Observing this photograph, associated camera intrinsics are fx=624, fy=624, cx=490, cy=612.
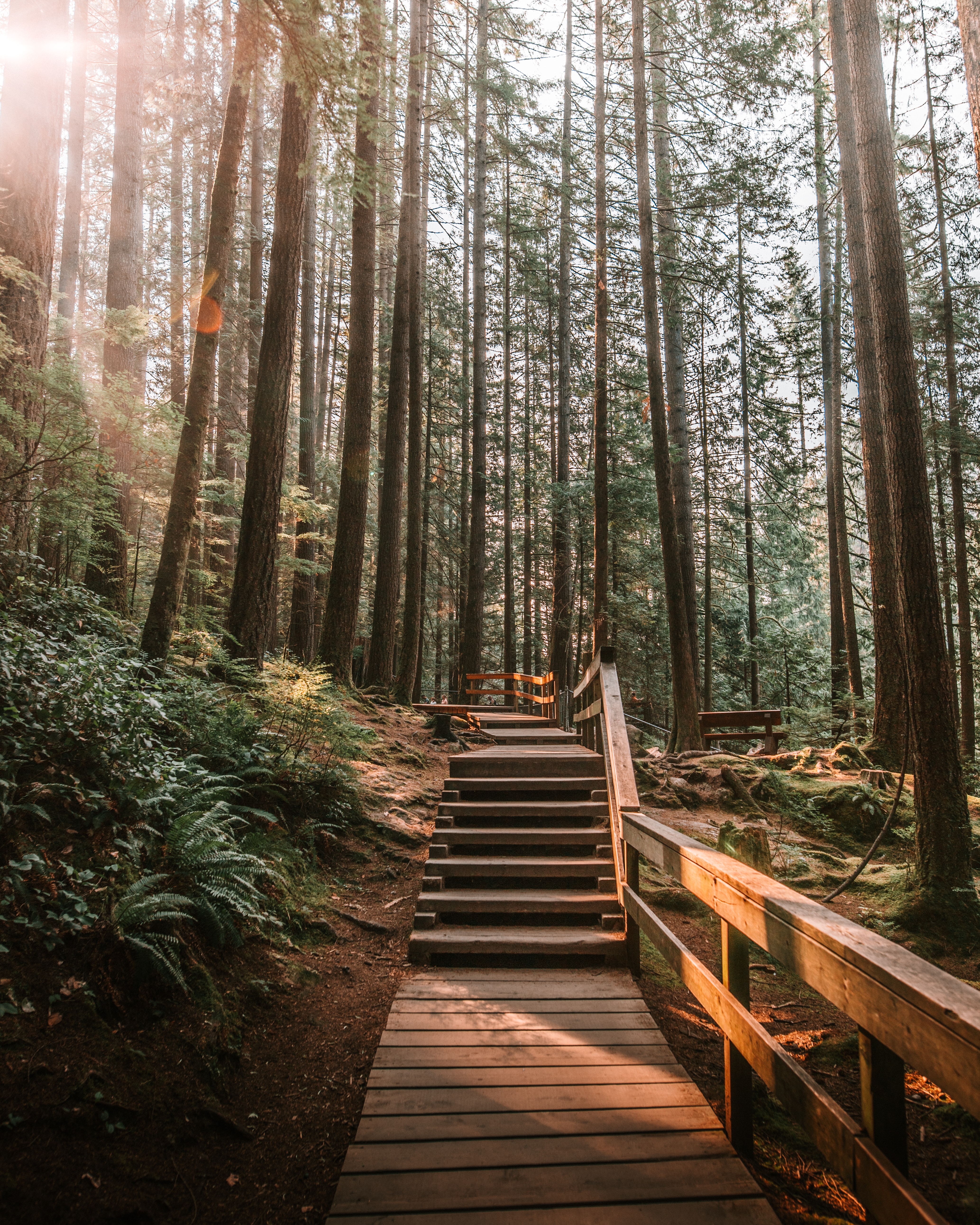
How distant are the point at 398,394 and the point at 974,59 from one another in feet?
31.3

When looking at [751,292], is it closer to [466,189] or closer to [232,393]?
[466,189]

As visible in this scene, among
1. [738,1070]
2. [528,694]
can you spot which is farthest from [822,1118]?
[528,694]

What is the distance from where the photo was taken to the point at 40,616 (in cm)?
553

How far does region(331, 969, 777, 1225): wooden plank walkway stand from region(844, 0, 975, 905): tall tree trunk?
344 centimetres

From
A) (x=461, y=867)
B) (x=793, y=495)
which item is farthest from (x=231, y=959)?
(x=793, y=495)

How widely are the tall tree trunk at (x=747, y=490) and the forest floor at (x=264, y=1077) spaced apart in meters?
15.5

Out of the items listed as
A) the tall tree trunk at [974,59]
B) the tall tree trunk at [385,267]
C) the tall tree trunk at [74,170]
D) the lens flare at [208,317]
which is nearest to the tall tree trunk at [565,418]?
the tall tree trunk at [385,267]

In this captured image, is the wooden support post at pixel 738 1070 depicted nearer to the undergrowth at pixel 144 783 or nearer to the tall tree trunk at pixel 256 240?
the undergrowth at pixel 144 783

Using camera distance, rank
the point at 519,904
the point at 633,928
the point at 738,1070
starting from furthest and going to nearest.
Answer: the point at 519,904
the point at 633,928
the point at 738,1070

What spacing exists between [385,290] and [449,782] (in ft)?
67.4

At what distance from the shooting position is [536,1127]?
2.64 metres

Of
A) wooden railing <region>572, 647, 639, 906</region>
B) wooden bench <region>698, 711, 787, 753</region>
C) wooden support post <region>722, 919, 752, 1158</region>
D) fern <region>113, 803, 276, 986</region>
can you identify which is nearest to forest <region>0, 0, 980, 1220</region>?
fern <region>113, 803, 276, 986</region>

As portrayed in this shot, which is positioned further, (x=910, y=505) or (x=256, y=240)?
(x=256, y=240)

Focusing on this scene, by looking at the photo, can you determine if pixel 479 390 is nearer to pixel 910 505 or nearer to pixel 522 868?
pixel 910 505
